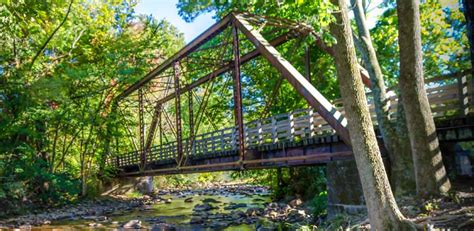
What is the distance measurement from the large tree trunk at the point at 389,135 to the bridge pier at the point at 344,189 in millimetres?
946

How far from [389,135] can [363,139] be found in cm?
292

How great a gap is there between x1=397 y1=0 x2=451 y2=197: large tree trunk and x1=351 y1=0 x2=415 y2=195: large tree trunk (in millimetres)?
638

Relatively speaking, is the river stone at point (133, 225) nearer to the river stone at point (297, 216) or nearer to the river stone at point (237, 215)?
the river stone at point (237, 215)

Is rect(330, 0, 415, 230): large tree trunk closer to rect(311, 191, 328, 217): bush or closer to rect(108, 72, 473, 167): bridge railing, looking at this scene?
rect(108, 72, 473, 167): bridge railing

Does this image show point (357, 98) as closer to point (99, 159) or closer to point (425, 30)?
point (425, 30)

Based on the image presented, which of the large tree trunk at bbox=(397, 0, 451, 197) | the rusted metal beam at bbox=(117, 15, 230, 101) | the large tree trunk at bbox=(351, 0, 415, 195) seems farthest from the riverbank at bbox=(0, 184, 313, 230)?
the rusted metal beam at bbox=(117, 15, 230, 101)

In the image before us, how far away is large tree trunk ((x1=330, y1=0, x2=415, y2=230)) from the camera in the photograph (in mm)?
A: 6574

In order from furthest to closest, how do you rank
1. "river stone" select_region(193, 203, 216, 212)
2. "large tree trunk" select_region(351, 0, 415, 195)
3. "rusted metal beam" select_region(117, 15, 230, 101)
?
"river stone" select_region(193, 203, 216, 212) < "rusted metal beam" select_region(117, 15, 230, 101) < "large tree trunk" select_region(351, 0, 415, 195)

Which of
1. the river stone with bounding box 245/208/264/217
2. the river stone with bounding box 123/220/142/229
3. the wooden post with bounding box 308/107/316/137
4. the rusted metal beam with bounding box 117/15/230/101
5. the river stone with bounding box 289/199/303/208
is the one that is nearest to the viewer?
the wooden post with bounding box 308/107/316/137

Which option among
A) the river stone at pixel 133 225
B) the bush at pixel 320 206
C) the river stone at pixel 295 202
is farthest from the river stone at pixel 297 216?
the river stone at pixel 133 225

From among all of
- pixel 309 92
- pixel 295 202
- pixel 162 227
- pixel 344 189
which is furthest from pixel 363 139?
pixel 295 202

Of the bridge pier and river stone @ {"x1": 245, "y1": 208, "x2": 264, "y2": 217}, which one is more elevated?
the bridge pier

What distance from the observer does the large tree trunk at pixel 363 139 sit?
259 inches

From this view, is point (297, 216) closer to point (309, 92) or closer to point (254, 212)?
point (254, 212)
